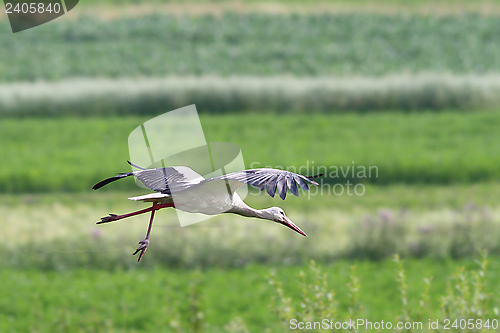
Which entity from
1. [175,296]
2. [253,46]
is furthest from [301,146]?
[253,46]

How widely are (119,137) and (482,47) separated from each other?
17.1 meters

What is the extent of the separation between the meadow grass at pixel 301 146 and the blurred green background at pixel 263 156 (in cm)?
7

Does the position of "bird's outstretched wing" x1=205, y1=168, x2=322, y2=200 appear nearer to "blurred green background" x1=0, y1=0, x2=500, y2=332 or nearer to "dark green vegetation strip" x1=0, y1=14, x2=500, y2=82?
"blurred green background" x1=0, y1=0, x2=500, y2=332

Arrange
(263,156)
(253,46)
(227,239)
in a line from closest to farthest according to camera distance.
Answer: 1. (227,239)
2. (263,156)
3. (253,46)

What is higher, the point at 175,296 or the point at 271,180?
the point at 271,180

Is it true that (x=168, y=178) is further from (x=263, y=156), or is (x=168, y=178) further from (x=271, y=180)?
(x=263, y=156)

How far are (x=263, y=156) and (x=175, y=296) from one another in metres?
6.66

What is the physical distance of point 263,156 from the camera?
51.1 ft

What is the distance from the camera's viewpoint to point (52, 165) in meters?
15.8

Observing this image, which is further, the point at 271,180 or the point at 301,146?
the point at 301,146

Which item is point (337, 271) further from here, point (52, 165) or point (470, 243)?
point (52, 165)

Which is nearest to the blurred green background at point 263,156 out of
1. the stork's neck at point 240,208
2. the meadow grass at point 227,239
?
the meadow grass at point 227,239

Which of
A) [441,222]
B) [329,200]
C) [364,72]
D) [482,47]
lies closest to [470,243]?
[441,222]

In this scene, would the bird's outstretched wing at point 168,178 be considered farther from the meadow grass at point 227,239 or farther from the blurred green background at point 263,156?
the meadow grass at point 227,239
